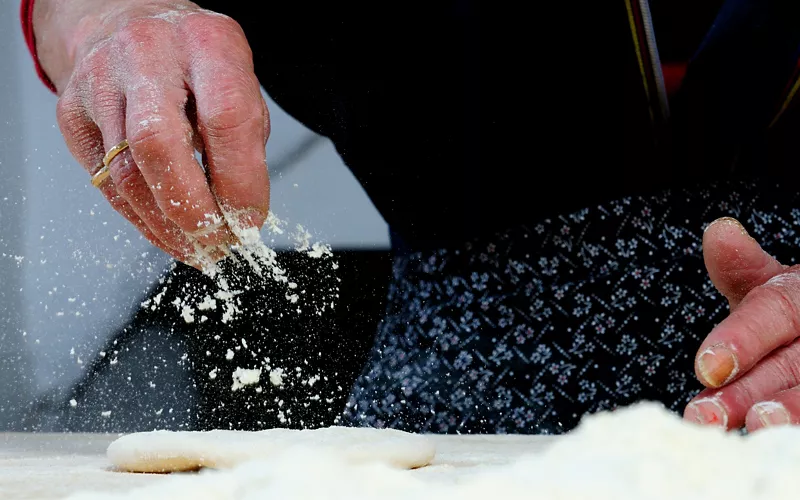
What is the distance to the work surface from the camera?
0.49m

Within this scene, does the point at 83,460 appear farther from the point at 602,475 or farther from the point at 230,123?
the point at 602,475

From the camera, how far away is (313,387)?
1.11 metres

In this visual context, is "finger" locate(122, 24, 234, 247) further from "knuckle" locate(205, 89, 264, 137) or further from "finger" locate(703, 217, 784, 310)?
"finger" locate(703, 217, 784, 310)

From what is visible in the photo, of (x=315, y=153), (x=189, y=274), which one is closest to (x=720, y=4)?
(x=315, y=153)

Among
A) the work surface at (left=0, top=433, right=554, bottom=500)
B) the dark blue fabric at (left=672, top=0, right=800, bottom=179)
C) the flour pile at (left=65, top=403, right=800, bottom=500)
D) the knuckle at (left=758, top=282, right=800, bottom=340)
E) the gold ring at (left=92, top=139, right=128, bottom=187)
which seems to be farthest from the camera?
the dark blue fabric at (left=672, top=0, right=800, bottom=179)

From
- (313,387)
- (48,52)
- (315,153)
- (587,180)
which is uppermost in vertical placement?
(48,52)

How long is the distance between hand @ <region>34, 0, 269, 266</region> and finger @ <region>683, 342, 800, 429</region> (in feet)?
1.54

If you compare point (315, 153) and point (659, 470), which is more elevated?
point (659, 470)

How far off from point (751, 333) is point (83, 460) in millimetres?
649

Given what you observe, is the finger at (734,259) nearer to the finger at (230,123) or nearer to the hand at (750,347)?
the hand at (750,347)

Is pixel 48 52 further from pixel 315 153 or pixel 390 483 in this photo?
pixel 390 483

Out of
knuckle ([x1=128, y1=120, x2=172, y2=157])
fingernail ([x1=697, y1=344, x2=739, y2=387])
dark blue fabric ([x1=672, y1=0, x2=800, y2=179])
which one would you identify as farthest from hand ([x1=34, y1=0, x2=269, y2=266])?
dark blue fabric ([x1=672, y1=0, x2=800, y2=179])

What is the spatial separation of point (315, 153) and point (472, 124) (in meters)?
0.44

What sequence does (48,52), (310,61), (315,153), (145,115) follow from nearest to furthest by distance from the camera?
(145,115), (48,52), (310,61), (315,153)
